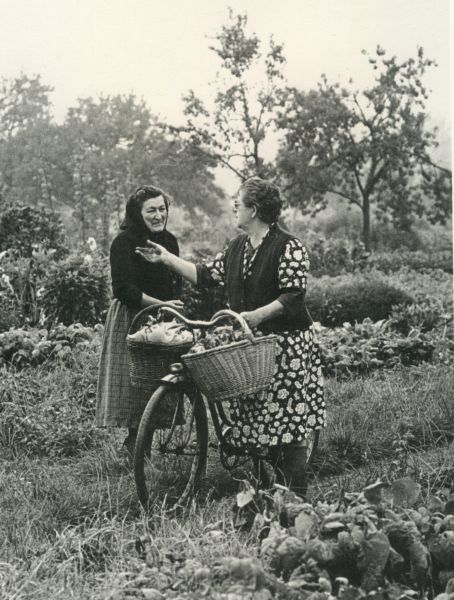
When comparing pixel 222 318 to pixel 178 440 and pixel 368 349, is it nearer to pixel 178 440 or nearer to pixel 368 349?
pixel 178 440

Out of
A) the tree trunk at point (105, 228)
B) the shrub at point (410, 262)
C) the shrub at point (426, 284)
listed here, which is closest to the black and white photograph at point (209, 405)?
the shrub at point (426, 284)

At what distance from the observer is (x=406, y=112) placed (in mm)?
23062

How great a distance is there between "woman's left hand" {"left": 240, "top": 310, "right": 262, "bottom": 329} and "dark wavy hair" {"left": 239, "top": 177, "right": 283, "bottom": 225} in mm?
540

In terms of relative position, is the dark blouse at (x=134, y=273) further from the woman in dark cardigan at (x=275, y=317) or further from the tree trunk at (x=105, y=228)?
the tree trunk at (x=105, y=228)

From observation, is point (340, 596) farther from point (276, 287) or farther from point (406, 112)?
point (406, 112)

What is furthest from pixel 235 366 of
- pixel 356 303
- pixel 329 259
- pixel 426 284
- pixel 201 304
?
pixel 329 259

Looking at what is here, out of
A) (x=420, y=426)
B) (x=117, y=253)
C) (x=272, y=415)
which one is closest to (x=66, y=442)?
(x=117, y=253)

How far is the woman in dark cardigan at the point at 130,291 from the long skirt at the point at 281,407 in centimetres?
86

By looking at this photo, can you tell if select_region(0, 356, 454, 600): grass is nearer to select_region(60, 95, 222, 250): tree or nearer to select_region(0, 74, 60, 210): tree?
select_region(60, 95, 222, 250): tree

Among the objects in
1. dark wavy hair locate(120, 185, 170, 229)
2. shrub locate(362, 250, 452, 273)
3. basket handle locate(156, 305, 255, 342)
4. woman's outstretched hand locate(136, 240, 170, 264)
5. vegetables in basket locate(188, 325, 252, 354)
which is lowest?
vegetables in basket locate(188, 325, 252, 354)

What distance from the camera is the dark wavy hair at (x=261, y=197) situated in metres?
4.40

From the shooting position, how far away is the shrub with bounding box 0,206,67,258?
12.3 m

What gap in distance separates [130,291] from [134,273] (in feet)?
0.51

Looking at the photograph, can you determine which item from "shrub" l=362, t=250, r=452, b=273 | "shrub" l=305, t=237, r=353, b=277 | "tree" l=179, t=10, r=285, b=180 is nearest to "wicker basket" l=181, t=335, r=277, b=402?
"shrub" l=305, t=237, r=353, b=277
